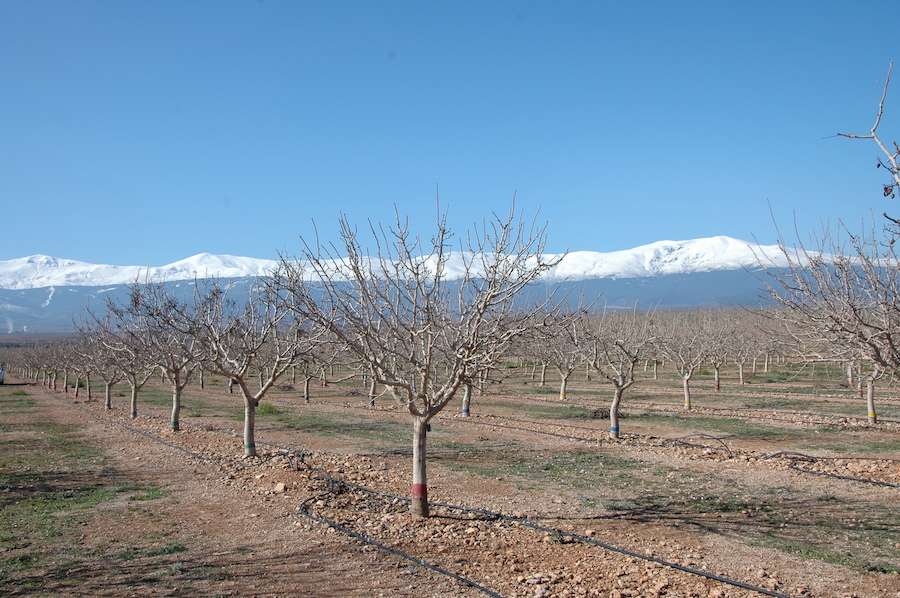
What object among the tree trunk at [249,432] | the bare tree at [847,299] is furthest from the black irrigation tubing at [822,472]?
the tree trunk at [249,432]

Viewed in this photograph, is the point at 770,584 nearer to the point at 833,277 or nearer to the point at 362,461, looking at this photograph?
the point at 833,277

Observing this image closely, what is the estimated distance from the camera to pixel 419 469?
348 inches

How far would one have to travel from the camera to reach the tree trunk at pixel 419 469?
8.77 metres

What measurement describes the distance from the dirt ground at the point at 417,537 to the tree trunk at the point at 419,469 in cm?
20

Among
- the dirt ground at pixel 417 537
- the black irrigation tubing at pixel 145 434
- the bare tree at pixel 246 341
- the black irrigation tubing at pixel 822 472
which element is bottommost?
the black irrigation tubing at pixel 145 434

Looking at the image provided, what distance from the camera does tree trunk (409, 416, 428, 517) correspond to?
8773 mm

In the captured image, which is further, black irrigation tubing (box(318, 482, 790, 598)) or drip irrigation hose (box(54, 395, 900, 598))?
drip irrigation hose (box(54, 395, 900, 598))

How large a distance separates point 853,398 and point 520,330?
3083 cm

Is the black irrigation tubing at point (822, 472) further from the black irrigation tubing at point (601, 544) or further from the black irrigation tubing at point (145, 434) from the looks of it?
the black irrigation tubing at point (145, 434)

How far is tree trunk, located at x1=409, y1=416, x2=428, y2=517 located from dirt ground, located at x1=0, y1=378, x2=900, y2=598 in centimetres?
20

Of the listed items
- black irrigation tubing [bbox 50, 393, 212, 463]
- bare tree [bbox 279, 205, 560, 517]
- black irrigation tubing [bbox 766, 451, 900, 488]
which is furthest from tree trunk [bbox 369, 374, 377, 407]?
black irrigation tubing [bbox 766, 451, 900, 488]

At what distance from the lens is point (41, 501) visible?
1052 centimetres

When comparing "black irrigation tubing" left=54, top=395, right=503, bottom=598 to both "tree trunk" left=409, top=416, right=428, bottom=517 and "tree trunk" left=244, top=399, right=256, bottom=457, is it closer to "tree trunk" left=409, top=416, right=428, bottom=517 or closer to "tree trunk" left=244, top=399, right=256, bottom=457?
"tree trunk" left=244, top=399, right=256, bottom=457

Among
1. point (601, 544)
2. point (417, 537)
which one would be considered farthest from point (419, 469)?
point (601, 544)
